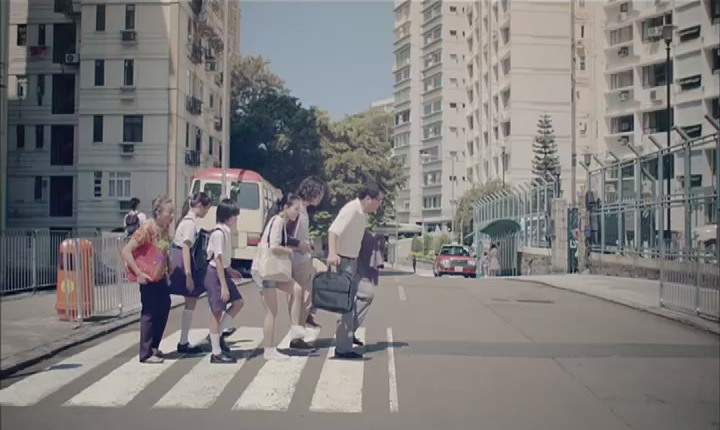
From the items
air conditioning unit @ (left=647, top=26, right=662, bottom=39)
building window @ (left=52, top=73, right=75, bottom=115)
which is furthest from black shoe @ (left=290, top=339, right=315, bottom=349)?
air conditioning unit @ (left=647, top=26, right=662, bottom=39)

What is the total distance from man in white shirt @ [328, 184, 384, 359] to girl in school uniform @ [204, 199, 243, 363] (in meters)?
1.12

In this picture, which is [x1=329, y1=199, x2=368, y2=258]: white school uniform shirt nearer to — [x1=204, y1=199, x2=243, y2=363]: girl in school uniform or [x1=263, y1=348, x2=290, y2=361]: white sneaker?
[x1=204, y1=199, x2=243, y2=363]: girl in school uniform

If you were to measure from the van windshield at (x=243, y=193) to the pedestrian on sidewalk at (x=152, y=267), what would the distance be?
1224 centimetres

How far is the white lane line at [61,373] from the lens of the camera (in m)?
6.44

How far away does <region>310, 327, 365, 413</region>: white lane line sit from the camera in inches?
258

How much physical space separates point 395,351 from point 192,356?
237 cm

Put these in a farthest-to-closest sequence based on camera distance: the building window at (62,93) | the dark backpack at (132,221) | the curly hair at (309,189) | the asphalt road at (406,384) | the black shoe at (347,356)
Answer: the dark backpack at (132,221) → the curly hair at (309,189) → the black shoe at (347,356) → the building window at (62,93) → the asphalt road at (406,384)

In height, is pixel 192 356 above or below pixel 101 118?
below

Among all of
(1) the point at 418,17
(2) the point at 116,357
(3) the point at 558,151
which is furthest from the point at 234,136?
(1) the point at 418,17

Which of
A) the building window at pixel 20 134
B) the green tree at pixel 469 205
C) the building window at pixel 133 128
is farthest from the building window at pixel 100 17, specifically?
the green tree at pixel 469 205

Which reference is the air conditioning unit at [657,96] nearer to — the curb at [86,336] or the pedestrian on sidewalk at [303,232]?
the curb at [86,336]

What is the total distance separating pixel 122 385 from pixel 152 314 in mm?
1325

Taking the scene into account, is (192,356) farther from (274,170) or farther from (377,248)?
(274,170)

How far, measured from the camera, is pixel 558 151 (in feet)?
194
